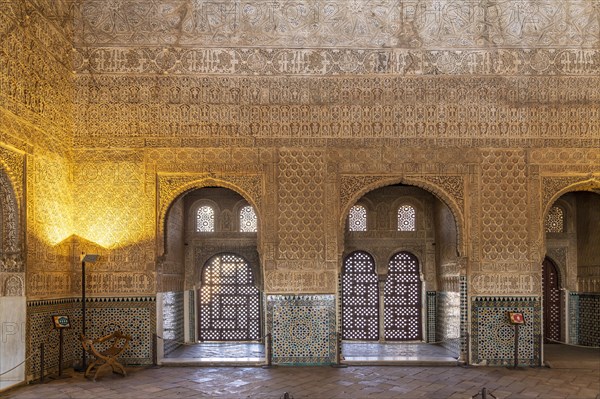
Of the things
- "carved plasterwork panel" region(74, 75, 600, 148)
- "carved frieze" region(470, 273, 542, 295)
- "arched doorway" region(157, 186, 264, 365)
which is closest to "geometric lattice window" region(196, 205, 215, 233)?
"arched doorway" region(157, 186, 264, 365)

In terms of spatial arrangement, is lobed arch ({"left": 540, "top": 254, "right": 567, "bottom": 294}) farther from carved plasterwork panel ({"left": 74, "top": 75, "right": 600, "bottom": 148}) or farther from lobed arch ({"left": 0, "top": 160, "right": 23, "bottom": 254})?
lobed arch ({"left": 0, "top": 160, "right": 23, "bottom": 254})

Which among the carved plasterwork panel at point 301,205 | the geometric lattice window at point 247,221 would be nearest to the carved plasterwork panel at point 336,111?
the carved plasterwork panel at point 301,205

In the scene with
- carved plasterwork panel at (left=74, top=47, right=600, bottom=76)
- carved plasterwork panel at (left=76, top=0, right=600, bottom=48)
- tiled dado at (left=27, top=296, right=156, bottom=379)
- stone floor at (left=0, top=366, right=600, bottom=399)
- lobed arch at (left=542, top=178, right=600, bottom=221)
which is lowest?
stone floor at (left=0, top=366, right=600, bottom=399)

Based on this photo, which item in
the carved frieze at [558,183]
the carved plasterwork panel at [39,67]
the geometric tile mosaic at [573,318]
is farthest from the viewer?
the geometric tile mosaic at [573,318]

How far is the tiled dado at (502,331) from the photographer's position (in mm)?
8609

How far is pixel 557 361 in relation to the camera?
8.88 metres

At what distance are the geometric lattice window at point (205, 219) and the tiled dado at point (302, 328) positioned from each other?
299 centimetres

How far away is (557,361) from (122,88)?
26.3ft

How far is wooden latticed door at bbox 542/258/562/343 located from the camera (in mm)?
10922

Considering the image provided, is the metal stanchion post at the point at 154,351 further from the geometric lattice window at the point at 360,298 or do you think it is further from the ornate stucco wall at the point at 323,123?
the geometric lattice window at the point at 360,298

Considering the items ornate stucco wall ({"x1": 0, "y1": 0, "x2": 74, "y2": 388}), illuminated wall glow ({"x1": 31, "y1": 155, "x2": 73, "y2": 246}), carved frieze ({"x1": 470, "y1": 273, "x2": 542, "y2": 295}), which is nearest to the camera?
ornate stucco wall ({"x1": 0, "y1": 0, "x2": 74, "y2": 388})

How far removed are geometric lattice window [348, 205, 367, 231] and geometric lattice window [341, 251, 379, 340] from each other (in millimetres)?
494

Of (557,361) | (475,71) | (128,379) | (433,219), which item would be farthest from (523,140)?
(128,379)

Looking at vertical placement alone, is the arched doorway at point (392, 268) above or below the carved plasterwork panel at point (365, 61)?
below
